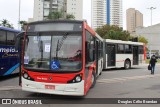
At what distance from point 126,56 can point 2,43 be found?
14044mm

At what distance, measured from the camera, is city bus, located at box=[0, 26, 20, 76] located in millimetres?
15184

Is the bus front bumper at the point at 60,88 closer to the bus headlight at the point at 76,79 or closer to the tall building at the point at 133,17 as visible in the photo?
the bus headlight at the point at 76,79

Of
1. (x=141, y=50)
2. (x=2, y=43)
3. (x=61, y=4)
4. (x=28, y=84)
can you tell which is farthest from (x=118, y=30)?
(x=28, y=84)

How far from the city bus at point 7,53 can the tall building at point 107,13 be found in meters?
109

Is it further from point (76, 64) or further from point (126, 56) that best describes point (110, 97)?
point (126, 56)

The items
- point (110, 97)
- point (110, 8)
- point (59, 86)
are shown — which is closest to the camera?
point (59, 86)

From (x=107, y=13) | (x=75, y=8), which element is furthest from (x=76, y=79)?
(x=107, y=13)

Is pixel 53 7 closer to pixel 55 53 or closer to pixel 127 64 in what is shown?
pixel 127 64

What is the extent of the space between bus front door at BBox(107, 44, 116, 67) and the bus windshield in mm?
14579

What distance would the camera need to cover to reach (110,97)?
10.8 metres

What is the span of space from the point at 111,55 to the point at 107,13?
353 ft

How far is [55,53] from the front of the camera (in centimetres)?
980

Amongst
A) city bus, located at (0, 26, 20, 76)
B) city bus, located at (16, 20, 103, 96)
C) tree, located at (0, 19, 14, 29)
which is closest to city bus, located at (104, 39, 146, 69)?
city bus, located at (0, 26, 20, 76)

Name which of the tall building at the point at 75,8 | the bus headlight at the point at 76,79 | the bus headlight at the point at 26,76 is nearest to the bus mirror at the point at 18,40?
the bus headlight at the point at 26,76
